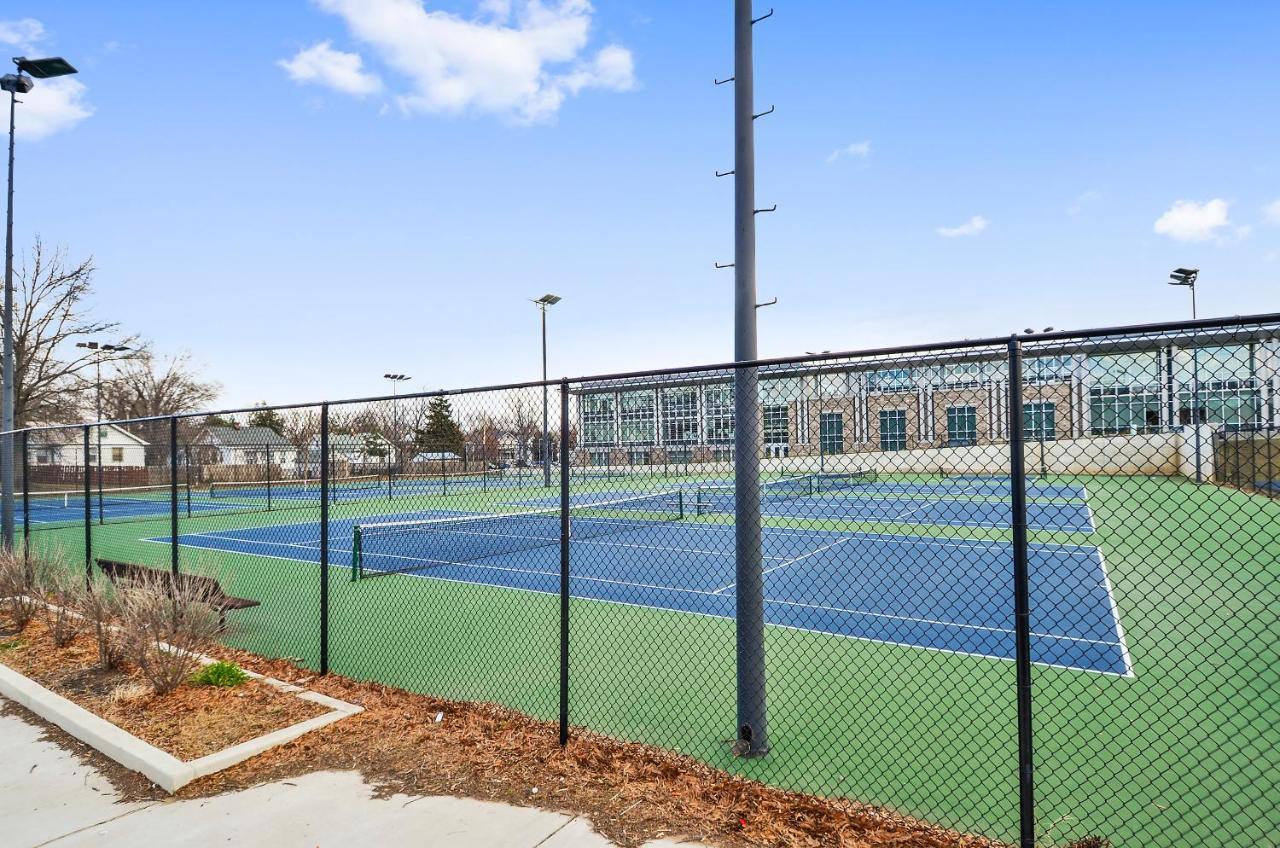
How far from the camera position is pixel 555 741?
194 inches

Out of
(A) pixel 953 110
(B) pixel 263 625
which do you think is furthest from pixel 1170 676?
(B) pixel 263 625

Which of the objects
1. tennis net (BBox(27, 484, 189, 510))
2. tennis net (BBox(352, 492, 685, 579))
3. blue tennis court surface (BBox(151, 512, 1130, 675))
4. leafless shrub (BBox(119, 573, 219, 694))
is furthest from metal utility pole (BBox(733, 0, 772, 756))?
tennis net (BBox(27, 484, 189, 510))

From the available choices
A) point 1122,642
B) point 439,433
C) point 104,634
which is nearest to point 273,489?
point 104,634

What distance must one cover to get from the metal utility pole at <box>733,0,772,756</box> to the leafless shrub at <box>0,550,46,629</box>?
8231 mm

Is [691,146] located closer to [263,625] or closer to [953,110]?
[953,110]

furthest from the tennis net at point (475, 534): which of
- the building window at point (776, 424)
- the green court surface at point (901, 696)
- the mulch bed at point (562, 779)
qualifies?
the building window at point (776, 424)

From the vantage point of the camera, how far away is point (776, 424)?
476cm

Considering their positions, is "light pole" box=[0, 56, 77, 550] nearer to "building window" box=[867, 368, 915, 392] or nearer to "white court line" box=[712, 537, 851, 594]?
"white court line" box=[712, 537, 851, 594]

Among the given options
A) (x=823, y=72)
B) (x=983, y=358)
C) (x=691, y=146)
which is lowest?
(x=983, y=358)

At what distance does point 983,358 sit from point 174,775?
204 inches

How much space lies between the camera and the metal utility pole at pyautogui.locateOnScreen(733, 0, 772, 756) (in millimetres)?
4859

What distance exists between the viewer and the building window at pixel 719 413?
5053 mm

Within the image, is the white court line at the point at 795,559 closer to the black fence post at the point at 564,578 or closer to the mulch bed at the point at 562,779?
the mulch bed at the point at 562,779

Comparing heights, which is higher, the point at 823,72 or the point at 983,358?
the point at 823,72
